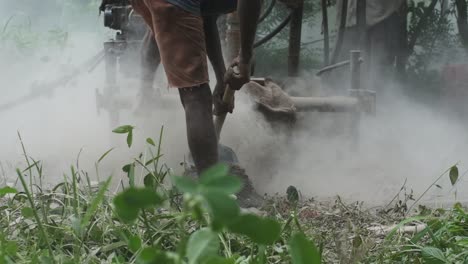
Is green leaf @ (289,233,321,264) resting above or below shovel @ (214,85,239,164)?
above

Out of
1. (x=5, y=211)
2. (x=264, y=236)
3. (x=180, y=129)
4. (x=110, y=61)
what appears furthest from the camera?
(x=110, y=61)

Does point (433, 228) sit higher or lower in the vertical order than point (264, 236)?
lower

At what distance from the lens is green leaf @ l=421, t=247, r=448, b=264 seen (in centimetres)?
174

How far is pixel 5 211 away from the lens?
203 centimetres

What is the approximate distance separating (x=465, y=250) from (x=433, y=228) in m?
0.32

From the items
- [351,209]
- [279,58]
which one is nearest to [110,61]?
[351,209]

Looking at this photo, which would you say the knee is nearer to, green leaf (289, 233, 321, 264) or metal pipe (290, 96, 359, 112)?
metal pipe (290, 96, 359, 112)

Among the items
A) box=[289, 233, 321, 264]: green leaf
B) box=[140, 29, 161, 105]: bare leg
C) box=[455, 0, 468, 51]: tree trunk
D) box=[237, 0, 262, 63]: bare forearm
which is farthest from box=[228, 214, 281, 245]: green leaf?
box=[455, 0, 468, 51]: tree trunk

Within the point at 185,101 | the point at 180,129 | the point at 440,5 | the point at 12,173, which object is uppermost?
the point at 440,5

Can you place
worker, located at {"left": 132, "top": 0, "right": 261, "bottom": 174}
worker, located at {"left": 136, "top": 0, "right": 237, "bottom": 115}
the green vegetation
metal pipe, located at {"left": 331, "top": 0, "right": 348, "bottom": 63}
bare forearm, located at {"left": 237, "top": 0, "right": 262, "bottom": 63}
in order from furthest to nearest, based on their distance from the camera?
metal pipe, located at {"left": 331, "top": 0, "right": 348, "bottom": 63} < worker, located at {"left": 136, "top": 0, "right": 237, "bottom": 115} < worker, located at {"left": 132, "top": 0, "right": 261, "bottom": 174} < bare forearm, located at {"left": 237, "top": 0, "right": 262, "bottom": 63} < the green vegetation

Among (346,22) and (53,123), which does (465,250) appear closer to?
(53,123)

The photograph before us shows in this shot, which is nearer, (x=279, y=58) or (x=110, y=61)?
(x=110, y=61)

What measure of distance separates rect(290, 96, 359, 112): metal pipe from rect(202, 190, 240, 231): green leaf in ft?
10.9

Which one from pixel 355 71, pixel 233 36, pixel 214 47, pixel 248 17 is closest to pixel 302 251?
pixel 248 17
